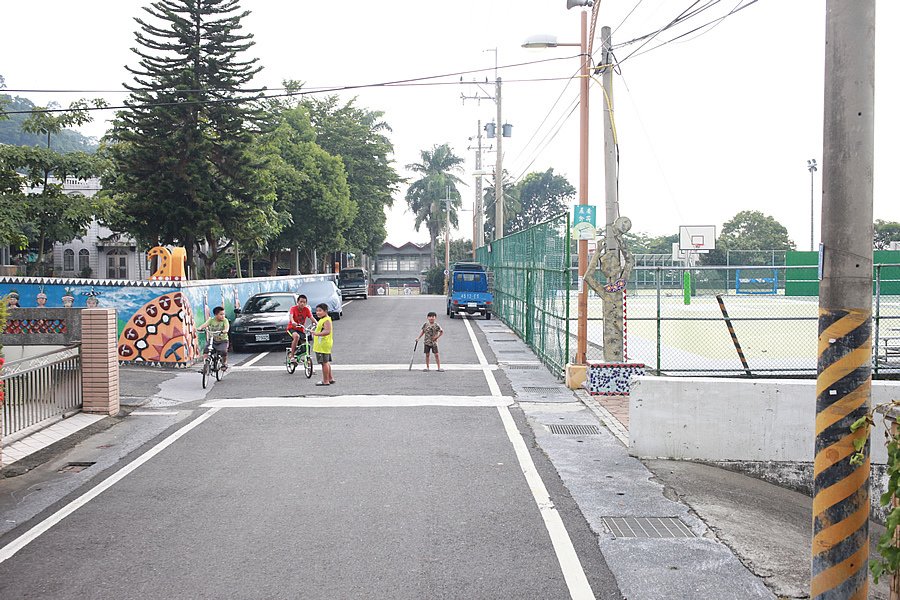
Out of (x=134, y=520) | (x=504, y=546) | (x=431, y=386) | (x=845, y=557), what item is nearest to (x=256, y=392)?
(x=431, y=386)

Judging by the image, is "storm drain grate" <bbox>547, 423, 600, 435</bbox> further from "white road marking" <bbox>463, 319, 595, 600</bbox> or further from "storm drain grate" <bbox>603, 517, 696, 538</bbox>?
"storm drain grate" <bbox>603, 517, 696, 538</bbox>

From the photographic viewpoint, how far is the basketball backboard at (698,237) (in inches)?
1949

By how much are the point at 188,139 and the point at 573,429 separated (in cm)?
2016

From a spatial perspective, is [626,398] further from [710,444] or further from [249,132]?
[249,132]

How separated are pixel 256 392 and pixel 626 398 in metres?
6.55

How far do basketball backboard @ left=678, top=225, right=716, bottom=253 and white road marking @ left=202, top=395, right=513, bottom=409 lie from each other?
36909mm

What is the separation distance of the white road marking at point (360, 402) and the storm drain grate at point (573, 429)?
1839 mm

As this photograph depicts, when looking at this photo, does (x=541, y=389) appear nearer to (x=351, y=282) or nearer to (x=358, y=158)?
(x=351, y=282)

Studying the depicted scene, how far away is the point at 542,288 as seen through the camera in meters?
19.1

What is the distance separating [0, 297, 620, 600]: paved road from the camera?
5934 millimetres

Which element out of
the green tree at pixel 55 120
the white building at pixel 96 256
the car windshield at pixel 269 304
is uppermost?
the green tree at pixel 55 120

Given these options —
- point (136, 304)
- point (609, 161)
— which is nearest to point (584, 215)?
point (609, 161)

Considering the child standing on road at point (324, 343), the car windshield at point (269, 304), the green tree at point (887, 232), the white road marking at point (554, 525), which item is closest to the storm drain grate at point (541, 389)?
the white road marking at point (554, 525)

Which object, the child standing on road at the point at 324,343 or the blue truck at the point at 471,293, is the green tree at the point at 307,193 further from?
the child standing on road at the point at 324,343
